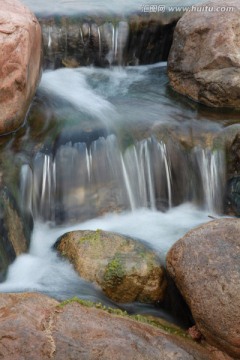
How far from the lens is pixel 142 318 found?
443 cm

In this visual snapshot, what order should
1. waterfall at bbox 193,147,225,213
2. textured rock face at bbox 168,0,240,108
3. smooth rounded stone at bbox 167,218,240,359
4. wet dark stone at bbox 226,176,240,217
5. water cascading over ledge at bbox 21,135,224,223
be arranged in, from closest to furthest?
smooth rounded stone at bbox 167,218,240,359
water cascading over ledge at bbox 21,135,224,223
wet dark stone at bbox 226,176,240,217
waterfall at bbox 193,147,225,213
textured rock face at bbox 168,0,240,108

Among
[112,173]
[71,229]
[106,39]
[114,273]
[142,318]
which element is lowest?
[71,229]

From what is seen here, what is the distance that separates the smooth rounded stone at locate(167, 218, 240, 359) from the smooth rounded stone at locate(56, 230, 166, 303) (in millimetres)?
310

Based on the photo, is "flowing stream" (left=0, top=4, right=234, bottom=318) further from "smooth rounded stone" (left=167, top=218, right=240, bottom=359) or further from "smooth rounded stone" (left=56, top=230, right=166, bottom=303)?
"smooth rounded stone" (left=167, top=218, right=240, bottom=359)

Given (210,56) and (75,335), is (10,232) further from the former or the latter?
(210,56)

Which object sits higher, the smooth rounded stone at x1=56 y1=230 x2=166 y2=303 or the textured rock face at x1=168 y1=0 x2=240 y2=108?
the textured rock face at x1=168 y1=0 x2=240 y2=108

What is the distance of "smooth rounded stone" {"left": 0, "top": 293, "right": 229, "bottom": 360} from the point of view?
336 centimetres

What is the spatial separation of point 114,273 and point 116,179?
79.5 inches

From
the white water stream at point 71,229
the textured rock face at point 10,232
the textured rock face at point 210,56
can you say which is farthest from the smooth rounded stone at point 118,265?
the textured rock face at point 210,56

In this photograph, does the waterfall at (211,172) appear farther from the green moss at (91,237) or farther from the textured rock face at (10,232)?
the textured rock face at (10,232)

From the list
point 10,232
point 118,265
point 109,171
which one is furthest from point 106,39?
point 118,265

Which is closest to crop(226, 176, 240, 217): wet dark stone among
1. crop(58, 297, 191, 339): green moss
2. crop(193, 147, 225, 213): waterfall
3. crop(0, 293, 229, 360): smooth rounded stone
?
crop(193, 147, 225, 213): waterfall

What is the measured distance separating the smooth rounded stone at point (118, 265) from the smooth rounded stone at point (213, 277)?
0.31 metres

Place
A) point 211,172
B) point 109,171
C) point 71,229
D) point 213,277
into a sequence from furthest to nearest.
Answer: point 211,172
point 109,171
point 71,229
point 213,277
